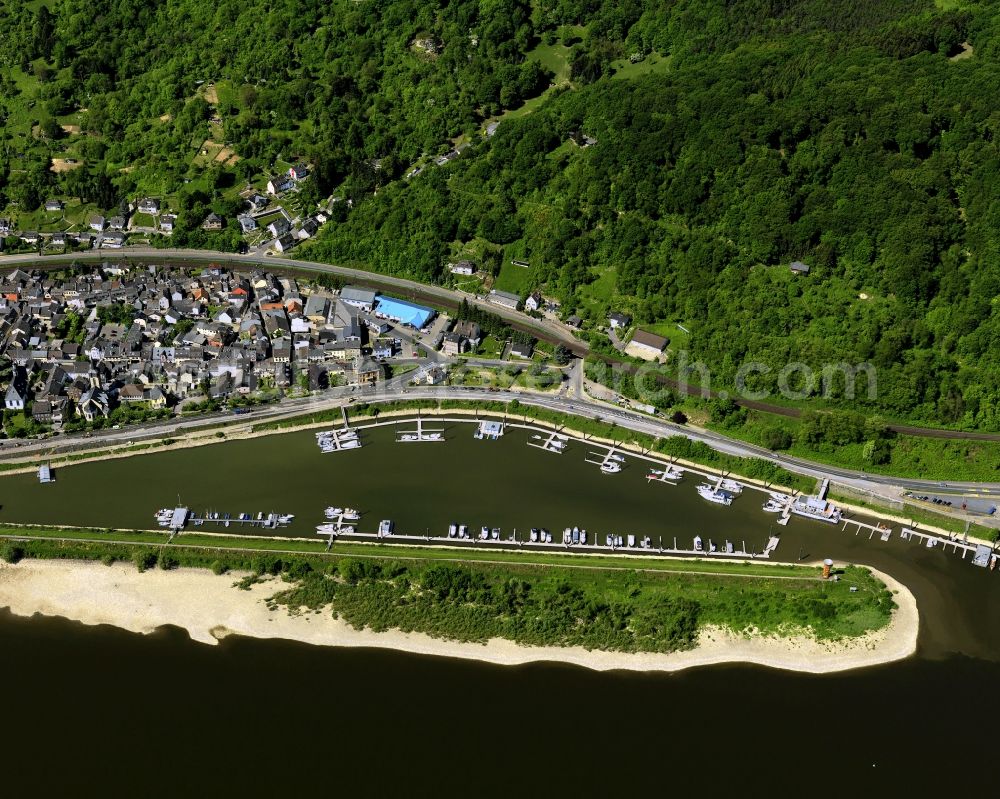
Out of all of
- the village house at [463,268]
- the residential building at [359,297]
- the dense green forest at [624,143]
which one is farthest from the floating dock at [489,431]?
the village house at [463,268]

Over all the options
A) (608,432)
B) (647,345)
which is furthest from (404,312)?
(608,432)

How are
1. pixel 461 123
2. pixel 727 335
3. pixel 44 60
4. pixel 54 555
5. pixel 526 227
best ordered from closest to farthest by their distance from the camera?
pixel 54 555 < pixel 727 335 < pixel 526 227 < pixel 461 123 < pixel 44 60

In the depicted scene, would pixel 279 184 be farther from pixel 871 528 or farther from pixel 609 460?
pixel 871 528

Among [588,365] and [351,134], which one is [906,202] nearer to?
[588,365]

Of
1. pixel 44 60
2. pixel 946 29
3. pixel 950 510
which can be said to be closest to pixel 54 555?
pixel 950 510

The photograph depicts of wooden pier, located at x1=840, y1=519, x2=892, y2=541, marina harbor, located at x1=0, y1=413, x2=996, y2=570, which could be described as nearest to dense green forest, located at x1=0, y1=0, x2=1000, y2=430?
wooden pier, located at x1=840, y1=519, x2=892, y2=541

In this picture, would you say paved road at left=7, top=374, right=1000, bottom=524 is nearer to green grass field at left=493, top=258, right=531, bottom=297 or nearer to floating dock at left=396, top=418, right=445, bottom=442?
floating dock at left=396, top=418, right=445, bottom=442
